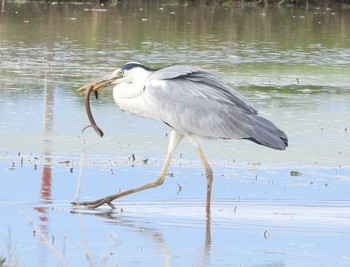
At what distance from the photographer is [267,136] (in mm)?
8133

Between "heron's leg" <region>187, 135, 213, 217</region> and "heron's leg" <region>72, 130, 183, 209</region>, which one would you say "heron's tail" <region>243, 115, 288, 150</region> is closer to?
"heron's leg" <region>187, 135, 213, 217</region>

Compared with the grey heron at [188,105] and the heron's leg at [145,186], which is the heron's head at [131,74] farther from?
the heron's leg at [145,186]

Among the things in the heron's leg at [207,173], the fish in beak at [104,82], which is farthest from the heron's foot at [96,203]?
the fish in beak at [104,82]

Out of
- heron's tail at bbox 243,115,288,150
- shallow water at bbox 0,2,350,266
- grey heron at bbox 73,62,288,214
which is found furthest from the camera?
grey heron at bbox 73,62,288,214

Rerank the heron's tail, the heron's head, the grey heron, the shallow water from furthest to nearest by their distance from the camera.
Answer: the heron's head < the grey heron < the heron's tail < the shallow water

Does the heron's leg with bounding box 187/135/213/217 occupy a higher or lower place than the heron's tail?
lower

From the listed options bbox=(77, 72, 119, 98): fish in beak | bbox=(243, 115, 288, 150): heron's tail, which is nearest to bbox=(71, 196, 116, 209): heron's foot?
bbox=(77, 72, 119, 98): fish in beak

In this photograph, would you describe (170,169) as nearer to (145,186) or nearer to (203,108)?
(145,186)

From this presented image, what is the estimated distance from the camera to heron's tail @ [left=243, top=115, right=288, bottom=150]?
26.5 feet

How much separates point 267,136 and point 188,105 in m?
0.59

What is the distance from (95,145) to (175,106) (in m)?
2.62

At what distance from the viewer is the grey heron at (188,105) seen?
8.21m

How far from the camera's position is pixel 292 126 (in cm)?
1216

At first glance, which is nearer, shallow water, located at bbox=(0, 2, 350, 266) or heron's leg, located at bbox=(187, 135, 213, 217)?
shallow water, located at bbox=(0, 2, 350, 266)
